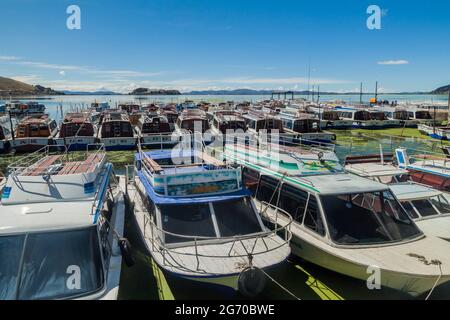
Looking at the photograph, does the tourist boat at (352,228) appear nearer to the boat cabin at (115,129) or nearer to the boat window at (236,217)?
the boat window at (236,217)

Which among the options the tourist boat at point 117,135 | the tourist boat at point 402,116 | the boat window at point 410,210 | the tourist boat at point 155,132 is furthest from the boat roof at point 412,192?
the tourist boat at point 402,116

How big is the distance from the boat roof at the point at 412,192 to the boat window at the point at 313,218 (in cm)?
292

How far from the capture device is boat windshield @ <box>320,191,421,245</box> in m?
7.80

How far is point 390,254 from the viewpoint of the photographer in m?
7.16

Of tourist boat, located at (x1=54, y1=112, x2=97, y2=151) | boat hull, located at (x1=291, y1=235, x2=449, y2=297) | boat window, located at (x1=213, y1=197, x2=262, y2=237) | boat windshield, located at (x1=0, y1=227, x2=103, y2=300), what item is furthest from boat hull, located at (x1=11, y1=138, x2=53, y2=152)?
boat hull, located at (x1=291, y1=235, x2=449, y2=297)

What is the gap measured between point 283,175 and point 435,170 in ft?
21.0

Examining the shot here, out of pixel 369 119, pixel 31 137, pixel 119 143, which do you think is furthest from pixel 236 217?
pixel 369 119

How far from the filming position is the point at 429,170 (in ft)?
40.9

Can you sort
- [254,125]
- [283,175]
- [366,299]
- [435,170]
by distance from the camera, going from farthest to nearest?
[254,125]
[435,170]
[283,175]
[366,299]

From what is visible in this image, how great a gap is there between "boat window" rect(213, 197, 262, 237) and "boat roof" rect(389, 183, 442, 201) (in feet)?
14.7

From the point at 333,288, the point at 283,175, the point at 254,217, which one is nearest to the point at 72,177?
the point at 254,217

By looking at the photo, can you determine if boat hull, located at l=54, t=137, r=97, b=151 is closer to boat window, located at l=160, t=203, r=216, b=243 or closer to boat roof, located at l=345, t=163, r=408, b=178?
boat roof, located at l=345, t=163, r=408, b=178

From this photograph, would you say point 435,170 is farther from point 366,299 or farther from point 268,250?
point 268,250

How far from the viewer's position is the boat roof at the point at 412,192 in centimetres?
970
